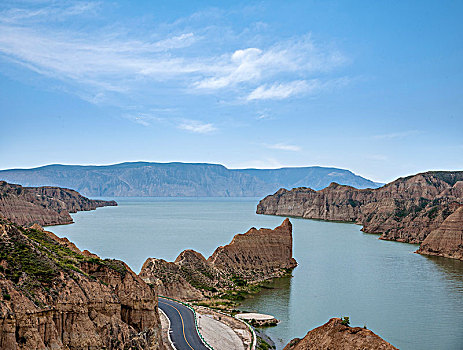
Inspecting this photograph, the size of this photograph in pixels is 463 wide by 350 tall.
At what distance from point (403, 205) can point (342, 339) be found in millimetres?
134621

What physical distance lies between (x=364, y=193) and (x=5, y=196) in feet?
443

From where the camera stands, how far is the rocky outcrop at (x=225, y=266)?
50.3 m

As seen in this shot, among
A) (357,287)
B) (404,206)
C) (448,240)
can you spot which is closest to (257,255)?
(357,287)

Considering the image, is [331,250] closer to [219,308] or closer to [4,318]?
[219,308]

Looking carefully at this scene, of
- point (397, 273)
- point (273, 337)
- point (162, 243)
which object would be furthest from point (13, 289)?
point (162, 243)

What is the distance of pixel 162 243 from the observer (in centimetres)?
9912

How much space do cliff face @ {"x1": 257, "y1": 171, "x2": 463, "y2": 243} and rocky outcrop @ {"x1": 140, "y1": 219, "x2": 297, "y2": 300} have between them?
192ft

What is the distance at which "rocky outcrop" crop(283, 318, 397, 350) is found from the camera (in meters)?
17.0

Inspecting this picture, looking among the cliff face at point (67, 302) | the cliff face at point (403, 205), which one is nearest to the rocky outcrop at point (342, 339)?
the cliff face at point (67, 302)

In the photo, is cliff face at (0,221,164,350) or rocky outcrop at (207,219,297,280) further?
rocky outcrop at (207,219,297,280)

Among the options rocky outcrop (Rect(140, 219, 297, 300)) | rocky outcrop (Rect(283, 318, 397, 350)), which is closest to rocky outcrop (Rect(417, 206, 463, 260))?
rocky outcrop (Rect(140, 219, 297, 300))

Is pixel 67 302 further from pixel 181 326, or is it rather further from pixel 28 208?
pixel 28 208

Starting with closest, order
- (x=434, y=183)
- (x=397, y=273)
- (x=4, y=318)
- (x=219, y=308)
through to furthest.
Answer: (x=4, y=318)
(x=219, y=308)
(x=397, y=273)
(x=434, y=183)

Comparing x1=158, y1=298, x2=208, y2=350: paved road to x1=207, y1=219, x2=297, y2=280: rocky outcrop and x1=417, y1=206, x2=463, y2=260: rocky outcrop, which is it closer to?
x1=207, y1=219, x2=297, y2=280: rocky outcrop
